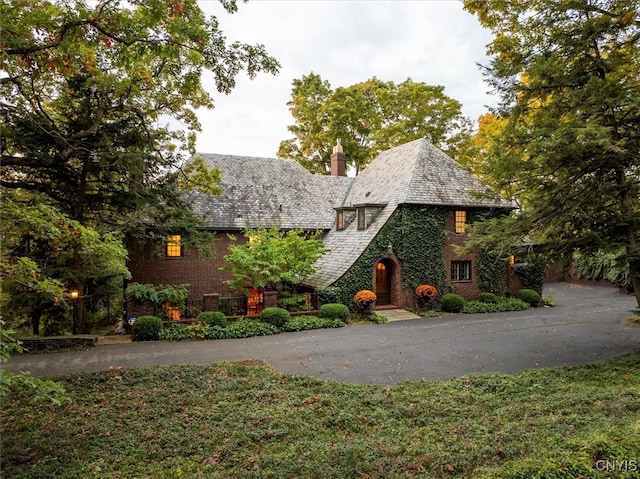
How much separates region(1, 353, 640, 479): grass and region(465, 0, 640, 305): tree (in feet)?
11.7

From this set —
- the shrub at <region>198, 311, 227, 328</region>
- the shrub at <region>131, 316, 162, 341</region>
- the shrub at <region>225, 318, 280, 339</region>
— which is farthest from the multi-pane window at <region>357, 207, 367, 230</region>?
the shrub at <region>131, 316, 162, 341</region>

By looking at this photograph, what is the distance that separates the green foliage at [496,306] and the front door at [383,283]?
375 centimetres

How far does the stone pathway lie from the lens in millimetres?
16812

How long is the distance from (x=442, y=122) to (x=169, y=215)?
2375 centimetres

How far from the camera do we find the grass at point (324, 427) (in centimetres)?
469

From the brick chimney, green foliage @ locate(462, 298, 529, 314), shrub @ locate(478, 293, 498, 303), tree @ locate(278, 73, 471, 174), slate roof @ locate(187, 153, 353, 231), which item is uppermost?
tree @ locate(278, 73, 471, 174)

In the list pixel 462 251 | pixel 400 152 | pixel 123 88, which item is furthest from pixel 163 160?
pixel 400 152

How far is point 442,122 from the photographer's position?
2958 cm

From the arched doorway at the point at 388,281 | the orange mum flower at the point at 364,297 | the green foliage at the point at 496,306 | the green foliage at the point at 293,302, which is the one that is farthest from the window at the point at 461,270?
the green foliage at the point at 293,302

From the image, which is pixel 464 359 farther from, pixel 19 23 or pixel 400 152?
pixel 400 152

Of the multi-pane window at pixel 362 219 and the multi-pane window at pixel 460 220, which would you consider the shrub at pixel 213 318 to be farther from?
the multi-pane window at pixel 460 220

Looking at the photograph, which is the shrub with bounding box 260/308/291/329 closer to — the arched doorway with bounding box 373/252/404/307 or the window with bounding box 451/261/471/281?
the arched doorway with bounding box 373/252/404/307

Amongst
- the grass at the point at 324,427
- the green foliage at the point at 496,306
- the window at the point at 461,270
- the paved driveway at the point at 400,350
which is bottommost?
the paved driveway at the point at 400,350

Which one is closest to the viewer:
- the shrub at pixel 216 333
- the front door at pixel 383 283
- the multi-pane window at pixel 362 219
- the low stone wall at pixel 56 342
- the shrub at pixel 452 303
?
the low stone wall at pixel 56 342
